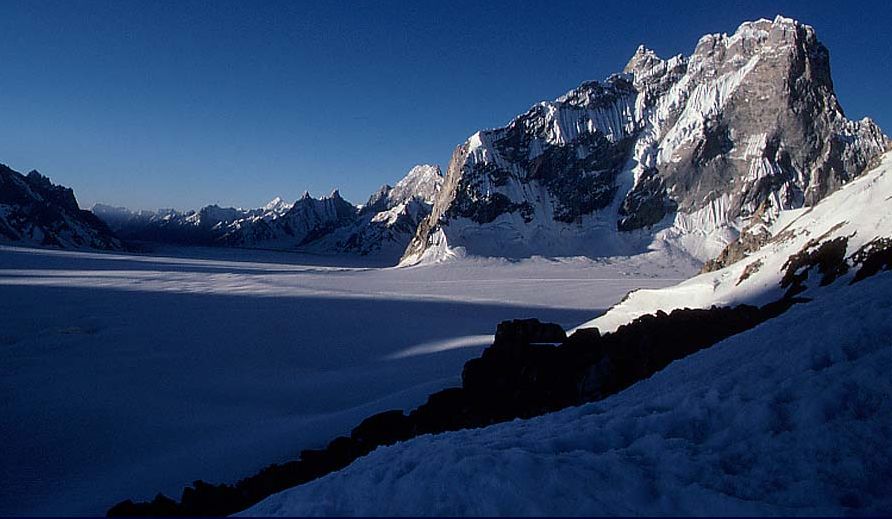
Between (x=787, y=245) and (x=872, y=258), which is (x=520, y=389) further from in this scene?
(x=787, y=245)

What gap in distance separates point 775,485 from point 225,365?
723 inches

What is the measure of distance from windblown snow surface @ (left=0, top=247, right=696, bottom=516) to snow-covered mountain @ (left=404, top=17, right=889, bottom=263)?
63464 mm

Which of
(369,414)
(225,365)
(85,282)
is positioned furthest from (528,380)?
(85,282)

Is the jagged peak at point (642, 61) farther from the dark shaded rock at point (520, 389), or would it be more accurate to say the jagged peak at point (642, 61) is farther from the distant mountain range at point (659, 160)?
the dark shaded rock at point (520, 389)

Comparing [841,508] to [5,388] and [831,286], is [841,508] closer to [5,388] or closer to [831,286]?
[831,286]

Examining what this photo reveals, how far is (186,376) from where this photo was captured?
15906 mm

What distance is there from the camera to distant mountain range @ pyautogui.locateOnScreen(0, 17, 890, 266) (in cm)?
8969

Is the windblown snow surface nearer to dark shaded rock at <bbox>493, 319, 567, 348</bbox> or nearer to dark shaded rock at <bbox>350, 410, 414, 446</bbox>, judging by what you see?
dark shaded rock at <bbox>350, 410, 414, 446</bbox>

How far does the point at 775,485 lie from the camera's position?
324 centimetres

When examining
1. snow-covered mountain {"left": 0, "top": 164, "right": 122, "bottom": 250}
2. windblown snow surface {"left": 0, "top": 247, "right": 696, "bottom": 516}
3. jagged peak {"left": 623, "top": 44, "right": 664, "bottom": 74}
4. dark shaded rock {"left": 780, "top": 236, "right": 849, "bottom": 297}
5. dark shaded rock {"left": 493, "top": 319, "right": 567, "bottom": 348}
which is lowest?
windblown snow surface {"left": 0, "top": 247, "right": 696, "bottom": 516}

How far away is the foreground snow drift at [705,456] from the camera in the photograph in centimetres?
307

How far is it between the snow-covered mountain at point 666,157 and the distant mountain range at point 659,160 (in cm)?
26

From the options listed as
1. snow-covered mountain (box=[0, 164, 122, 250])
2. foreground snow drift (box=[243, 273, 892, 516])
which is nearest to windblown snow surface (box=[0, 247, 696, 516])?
foreground snow drift (box=[243, 273, 892, 516])

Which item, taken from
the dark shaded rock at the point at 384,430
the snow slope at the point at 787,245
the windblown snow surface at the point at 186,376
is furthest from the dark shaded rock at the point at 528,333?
the snow slope at the point at 787,245
